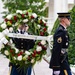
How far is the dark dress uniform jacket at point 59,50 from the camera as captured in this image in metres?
4.84

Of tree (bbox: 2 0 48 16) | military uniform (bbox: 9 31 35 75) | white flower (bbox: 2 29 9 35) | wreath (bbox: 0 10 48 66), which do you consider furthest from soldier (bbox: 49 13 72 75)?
tree (bbox: 2 0 48 16)

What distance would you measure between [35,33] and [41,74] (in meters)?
3.69

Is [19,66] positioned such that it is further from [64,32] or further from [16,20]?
[64,32]

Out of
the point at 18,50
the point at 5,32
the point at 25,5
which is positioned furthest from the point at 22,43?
the point at 25,5

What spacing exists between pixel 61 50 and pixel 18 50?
1.03m

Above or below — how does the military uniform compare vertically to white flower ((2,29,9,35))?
below

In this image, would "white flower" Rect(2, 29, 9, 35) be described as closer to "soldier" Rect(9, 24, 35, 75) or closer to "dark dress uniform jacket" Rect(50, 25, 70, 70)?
"soldier" Rect(9, 24, 35, 75)

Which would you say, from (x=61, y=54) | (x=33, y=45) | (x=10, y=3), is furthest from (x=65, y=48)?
(x=10, y=3)

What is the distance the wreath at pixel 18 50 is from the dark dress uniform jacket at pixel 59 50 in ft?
2.43

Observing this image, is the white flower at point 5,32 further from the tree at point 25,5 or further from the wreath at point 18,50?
the tree at point 25,5

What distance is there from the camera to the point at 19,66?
573cm

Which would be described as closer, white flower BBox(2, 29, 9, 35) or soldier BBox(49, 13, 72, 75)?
soldier BBox(49, 13, 72, 75)

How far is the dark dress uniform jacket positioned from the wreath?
740mm

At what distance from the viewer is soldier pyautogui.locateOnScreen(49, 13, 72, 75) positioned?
15.9ft
